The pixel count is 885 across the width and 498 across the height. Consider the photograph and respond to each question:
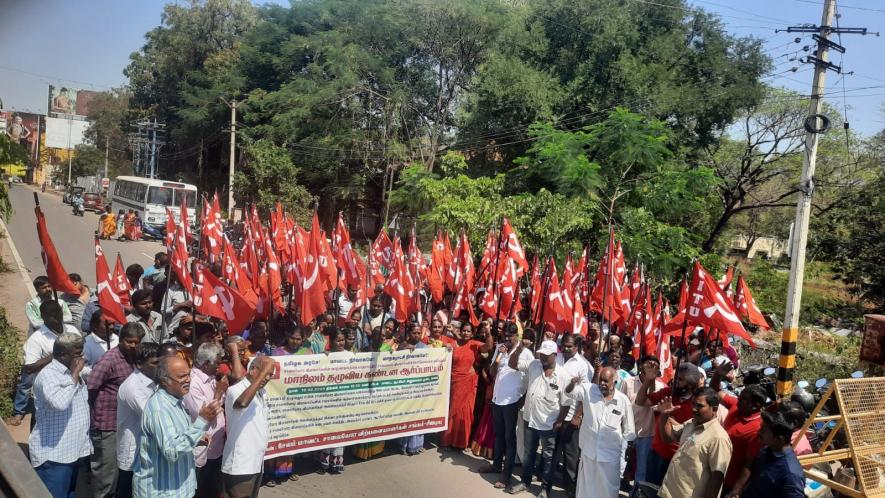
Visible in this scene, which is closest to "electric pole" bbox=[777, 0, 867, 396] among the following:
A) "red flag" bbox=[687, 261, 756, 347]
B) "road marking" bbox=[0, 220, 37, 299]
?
"red flag" bbox=[687, 261, 756, 347]

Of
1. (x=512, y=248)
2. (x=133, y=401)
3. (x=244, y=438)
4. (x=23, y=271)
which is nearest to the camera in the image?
(x=133, y=401)

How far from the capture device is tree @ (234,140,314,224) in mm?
31719

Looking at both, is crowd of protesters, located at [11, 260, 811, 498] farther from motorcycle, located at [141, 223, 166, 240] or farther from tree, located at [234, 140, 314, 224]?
motorcycle, located at [141, 223, 166, 240]

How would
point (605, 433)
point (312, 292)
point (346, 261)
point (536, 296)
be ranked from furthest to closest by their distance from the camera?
point (536, 296) → point (346, 261) → point (312, 292) → point (605, 433)

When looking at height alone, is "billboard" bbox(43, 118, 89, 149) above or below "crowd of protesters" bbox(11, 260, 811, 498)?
above

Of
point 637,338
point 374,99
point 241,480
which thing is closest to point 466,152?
point 374,99

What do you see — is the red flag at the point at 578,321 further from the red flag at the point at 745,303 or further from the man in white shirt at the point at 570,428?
the red flag at the point at 745,303

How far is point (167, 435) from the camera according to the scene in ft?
12.9

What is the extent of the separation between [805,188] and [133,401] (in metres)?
10.3

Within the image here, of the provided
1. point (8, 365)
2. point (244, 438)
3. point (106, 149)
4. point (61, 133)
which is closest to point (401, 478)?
point (244, 438)

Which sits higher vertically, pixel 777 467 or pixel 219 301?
pixel 219 301

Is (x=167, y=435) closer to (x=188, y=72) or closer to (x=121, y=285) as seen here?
(x=121, y=285)

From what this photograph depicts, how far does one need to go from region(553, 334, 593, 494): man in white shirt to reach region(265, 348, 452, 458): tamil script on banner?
4.93ft

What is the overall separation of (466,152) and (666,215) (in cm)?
1127
